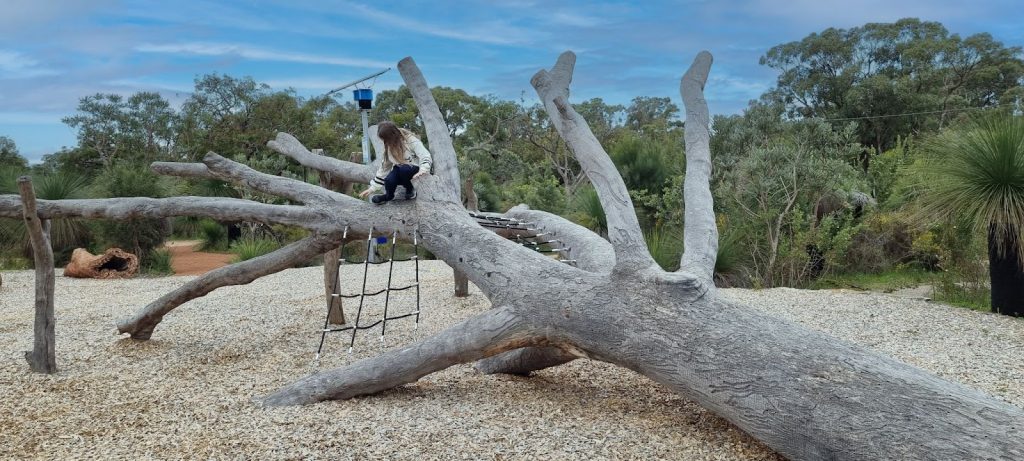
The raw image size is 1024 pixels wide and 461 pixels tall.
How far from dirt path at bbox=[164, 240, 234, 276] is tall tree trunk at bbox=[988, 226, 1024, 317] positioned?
9.98 metres

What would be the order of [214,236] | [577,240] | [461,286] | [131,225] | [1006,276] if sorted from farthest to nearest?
[214,236] → [131,225] → [461,286] → [1006,276] → [577,240]

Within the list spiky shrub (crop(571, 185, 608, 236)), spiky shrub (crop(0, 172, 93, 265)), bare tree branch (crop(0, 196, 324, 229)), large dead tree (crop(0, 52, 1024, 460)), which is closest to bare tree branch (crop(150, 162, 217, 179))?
large dead tree (crop(0, 52, 1024, 460))

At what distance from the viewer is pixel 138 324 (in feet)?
18.9

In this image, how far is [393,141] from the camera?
16.7 feet

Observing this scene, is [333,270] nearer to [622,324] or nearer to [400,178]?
[400,178]

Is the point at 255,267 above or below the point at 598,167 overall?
below

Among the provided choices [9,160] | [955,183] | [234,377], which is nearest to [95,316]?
[234,377]

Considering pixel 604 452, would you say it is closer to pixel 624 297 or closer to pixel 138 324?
pixel 624 297

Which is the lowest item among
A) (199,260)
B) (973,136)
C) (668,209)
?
(199,260)

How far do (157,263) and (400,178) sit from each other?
858 cm

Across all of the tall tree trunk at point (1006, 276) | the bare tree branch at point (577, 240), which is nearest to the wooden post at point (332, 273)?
the bare tree branch at point (577, 240)

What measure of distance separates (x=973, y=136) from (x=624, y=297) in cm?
465

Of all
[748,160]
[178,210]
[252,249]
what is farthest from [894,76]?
[178,210]

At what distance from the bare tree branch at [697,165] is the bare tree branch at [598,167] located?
1.11 ft
